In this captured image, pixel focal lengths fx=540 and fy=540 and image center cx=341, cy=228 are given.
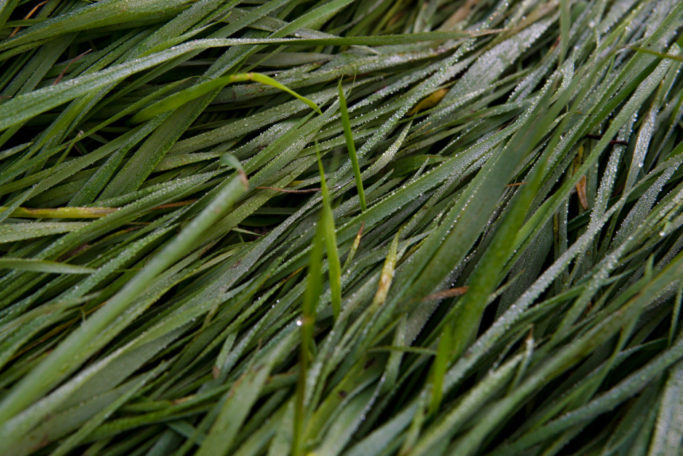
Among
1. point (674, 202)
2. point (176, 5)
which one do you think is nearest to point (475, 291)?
point (674, 202)

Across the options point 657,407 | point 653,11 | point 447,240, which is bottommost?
point 657,407

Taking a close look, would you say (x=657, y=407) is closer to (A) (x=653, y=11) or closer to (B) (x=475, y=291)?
(B) (x=475, y=291)

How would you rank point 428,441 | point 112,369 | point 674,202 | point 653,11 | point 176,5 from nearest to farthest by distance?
point 428,441 < point 112,369 < point 674,202 < point 176,5 < point 653,11

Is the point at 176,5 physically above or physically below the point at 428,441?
above

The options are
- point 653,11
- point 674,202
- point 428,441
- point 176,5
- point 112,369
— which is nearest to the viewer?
point 428,441

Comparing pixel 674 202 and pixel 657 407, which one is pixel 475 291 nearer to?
pixel 657 407

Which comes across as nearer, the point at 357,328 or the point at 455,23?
the point at 357,328
